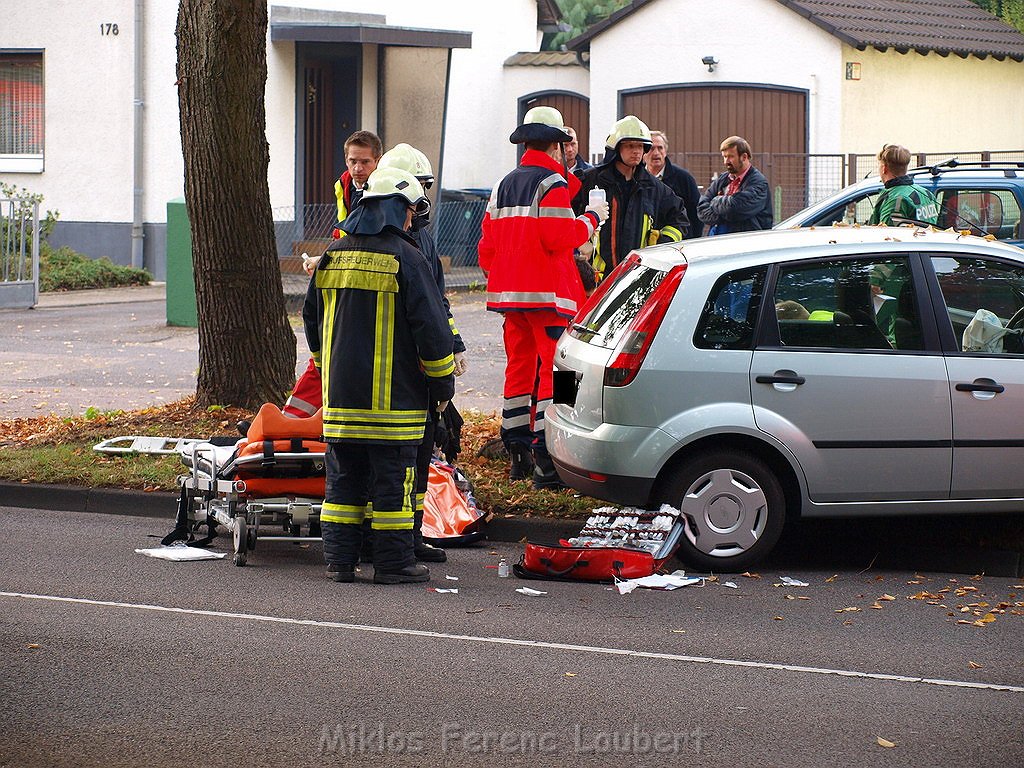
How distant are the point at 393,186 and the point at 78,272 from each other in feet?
50.8

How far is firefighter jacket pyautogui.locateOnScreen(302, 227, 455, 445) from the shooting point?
22.8ft

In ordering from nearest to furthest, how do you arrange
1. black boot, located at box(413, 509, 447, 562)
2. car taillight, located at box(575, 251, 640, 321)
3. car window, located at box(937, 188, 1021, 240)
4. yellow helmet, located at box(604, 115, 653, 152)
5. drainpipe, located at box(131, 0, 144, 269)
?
black boot, located at box(413, 509, 447, 562) → car taillight, located at box(575, 251, 640, 321) → yellow helmet, located at box(604, 115, 653, 152) → car window, located at box(937, 188, 1021, 240) → drainpipe, located at box(131, 0, 144, 269)

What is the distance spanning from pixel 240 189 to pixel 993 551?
5.44m

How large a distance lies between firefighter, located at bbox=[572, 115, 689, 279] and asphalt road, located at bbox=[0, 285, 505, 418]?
7.89 feet

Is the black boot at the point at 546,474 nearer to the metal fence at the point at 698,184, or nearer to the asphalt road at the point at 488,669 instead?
the asphalt road at the point at 488,669

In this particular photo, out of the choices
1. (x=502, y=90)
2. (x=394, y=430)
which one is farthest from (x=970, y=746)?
(x=502, y=90)

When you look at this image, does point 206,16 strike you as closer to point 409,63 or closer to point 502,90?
point 409,63

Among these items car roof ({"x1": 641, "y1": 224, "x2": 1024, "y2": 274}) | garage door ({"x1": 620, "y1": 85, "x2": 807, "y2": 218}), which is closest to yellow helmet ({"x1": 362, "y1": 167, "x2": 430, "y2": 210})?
car roof ({"x1": 641, "y1": 224, "x2": 1024, "y2": 274})

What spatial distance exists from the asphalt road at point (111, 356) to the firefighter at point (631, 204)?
240 cm

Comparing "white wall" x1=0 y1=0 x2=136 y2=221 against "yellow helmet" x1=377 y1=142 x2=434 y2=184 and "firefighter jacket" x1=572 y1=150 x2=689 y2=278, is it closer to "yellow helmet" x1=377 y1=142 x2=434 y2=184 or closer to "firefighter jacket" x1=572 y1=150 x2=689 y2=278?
"firefighter jacket" x1=572 y1=150 x2=689 y2=278

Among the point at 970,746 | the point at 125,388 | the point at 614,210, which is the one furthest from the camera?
the point at 125,388

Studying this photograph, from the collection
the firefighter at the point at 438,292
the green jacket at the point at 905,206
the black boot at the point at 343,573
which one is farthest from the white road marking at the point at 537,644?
the green jacket at the point at 905,206

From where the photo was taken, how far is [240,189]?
1018 cm

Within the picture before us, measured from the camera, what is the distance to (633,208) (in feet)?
31.2
